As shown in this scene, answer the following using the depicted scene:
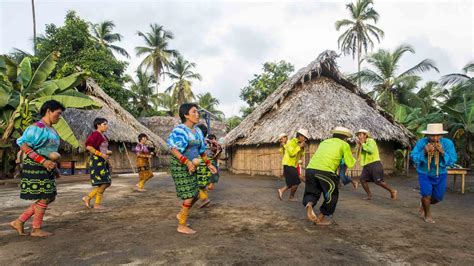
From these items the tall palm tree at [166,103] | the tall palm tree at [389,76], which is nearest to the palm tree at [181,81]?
the tall palm tree at [166,103]

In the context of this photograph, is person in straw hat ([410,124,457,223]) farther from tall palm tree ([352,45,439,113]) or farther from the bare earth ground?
tall palm tree ([352,45,439,113])

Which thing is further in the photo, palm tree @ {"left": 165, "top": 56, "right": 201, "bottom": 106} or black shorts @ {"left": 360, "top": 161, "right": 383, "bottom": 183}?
palm tree @ {"left": 165, "top": 56, "right": 201, "bottom": 106}

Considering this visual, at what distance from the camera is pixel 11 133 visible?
11.7 meters

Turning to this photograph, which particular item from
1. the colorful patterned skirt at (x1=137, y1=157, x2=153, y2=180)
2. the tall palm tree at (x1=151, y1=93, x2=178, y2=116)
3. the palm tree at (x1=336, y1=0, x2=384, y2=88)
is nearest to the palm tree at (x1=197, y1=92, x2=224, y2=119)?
the tall palm tree at (x1=151, y1=93, x2=178, y2=116)

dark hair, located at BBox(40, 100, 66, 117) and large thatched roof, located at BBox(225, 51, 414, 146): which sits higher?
large thatched roof, located at BBox(225, 51, 414, 146)

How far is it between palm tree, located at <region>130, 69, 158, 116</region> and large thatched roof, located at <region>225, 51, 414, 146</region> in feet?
60.1

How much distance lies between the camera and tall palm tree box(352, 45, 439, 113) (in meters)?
23.9

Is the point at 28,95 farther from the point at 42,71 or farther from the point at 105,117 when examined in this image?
the point at 105,117

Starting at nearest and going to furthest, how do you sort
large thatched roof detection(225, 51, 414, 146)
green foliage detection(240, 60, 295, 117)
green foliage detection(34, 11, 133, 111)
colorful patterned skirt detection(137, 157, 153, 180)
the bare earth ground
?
1. the bare earth ground
2. colorful patterned skirt detection(137, 157, 153, 180)
3. large thatched roof detection(225, 51, 414, 146)
4. green foliage detection(34, 11, 133, 111)
5. green foliage detection(240, 60, 295, 117)

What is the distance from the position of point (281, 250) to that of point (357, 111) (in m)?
12.5

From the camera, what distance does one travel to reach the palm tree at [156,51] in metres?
34.8

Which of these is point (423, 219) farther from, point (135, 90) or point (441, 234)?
point (135, 90)

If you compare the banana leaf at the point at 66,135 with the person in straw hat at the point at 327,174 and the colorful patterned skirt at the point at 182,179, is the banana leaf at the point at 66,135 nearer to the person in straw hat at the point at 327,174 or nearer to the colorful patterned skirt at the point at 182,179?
the colorful patterned skirt at the point at 182,179

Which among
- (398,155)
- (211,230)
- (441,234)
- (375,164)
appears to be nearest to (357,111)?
(398,155)
